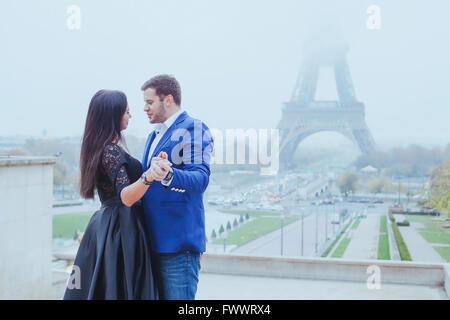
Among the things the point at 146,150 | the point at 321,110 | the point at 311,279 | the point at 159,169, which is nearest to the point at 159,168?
the point at 159,169

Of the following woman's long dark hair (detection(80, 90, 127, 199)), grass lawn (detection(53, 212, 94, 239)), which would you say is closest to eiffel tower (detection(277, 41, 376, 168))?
grass lawn (detection(53, 212, 94, 239))

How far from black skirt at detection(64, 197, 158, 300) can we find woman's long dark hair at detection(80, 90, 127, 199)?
85mm

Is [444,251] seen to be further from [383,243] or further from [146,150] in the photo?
[146,150]

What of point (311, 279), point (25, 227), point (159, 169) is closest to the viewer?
point (159, 169)

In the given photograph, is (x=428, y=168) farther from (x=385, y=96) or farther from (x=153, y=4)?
(x=153, y=4)

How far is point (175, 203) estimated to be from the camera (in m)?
1.02

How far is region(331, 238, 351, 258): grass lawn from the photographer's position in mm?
4105

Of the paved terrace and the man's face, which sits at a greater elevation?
the man's face

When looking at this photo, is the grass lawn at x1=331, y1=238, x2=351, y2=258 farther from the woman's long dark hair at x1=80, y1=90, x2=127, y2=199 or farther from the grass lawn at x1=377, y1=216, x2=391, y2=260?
the woman's long dark hair at x1=80, y1=90, x2=127, y2=199

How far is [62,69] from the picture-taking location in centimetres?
399

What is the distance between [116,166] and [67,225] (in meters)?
3.59

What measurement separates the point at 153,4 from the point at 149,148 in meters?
3.10

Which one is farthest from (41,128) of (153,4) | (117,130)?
(117,130)

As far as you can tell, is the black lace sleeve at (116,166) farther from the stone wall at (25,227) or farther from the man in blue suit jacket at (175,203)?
the stone wall at (25,227)
